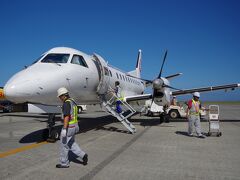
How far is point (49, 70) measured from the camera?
343 inches

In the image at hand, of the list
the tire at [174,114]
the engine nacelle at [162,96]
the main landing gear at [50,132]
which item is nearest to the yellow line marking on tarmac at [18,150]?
the main landing gear at [50,132]

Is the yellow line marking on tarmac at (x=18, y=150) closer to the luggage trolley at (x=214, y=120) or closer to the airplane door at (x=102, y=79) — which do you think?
the airplane door at (x=102, y=79)

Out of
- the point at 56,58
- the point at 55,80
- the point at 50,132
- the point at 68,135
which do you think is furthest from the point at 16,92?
the point at 56,58

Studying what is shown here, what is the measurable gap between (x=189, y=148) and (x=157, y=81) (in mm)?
6104

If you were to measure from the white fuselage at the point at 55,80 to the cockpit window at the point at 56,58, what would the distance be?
1.5 inches

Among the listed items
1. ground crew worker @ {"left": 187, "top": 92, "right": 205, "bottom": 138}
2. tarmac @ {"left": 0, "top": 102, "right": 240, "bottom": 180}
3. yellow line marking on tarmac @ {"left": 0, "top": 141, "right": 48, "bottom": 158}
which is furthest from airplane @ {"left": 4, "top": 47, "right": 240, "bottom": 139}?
ground crew worker @ {"left": 187, "top": 92, "right": 205, "bottom": 138}

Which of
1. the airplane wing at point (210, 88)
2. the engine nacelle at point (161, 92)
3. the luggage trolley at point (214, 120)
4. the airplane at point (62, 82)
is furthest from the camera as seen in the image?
the airplane wing at point (210, 88)

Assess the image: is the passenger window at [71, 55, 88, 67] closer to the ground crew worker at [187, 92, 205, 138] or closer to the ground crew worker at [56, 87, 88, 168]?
the ground crew worker at [56, 87, 88, 168]

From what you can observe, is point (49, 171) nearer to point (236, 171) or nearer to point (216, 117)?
point (236, 171)

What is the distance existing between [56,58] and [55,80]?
5.09ft

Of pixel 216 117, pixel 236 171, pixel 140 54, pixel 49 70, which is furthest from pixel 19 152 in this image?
pixel 140 54

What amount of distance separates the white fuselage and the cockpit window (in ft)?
0.12

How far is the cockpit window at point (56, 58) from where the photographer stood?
9577 mm

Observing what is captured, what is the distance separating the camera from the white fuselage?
24.9 feet
